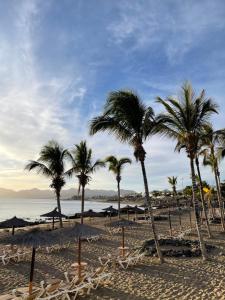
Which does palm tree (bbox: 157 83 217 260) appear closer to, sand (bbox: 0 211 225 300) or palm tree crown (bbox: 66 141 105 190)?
sand (bbox: 0 211 225 300)

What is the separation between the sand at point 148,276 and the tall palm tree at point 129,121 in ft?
4.79

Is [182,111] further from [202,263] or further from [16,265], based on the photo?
[16,265]

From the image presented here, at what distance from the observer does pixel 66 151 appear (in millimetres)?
26688

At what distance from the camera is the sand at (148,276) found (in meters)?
9.53

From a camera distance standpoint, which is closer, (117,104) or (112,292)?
(112,292)

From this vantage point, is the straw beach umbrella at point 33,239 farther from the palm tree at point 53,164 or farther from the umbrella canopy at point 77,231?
the palm tree at point 53,164

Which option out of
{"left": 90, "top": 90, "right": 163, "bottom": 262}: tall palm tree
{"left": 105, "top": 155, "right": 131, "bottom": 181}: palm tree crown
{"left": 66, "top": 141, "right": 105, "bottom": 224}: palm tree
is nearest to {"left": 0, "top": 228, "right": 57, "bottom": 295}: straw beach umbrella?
{"left": 90, "top": 90, "right": 163, "bottom": 262}: tall palm tree

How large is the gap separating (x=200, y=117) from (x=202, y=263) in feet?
20.4

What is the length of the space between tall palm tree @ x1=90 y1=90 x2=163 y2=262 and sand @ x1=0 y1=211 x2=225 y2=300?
1460 mm

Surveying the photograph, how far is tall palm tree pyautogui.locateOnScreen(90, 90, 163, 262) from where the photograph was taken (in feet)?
45.6

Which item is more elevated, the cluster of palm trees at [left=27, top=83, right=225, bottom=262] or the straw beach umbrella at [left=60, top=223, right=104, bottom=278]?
the cluster of palm trees at [left=27, top=83, right=225, bottom=262]

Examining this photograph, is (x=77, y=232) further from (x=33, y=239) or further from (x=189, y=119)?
(x=189, y=119)

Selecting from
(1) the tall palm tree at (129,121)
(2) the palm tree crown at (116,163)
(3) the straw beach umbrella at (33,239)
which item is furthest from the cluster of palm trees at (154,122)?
(2) the palm tree crown at (116,163)

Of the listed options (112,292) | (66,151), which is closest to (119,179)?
(66,151)
